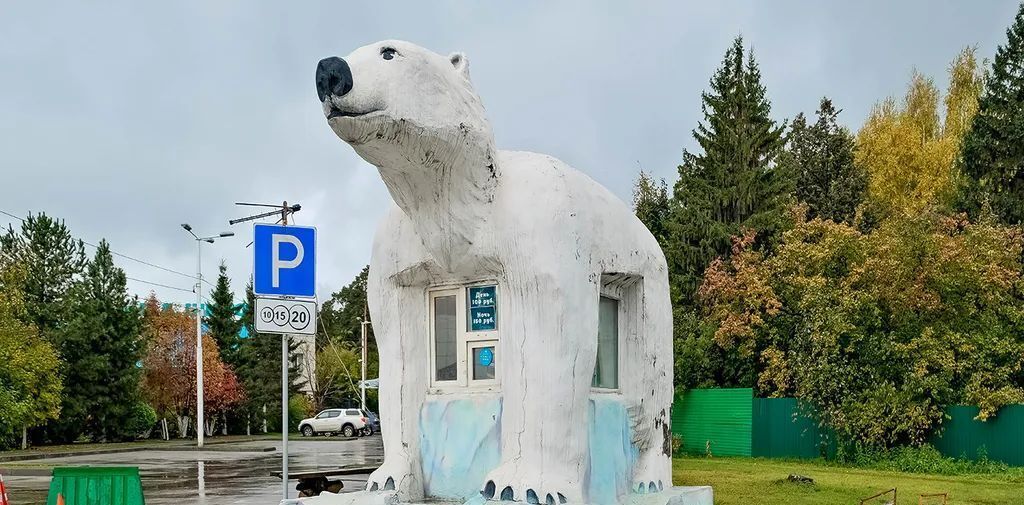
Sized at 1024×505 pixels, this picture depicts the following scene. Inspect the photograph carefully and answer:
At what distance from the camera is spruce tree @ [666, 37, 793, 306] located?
2450 cm

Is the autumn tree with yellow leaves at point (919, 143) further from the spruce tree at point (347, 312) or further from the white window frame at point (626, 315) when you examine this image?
the spruce tree at point (347, 312)

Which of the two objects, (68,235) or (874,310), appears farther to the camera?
(68,235)

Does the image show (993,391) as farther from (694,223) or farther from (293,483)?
(293,483)

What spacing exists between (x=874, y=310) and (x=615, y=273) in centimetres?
1536

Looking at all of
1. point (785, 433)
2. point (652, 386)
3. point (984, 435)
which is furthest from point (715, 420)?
point (652, 386)

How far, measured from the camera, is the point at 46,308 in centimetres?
3309

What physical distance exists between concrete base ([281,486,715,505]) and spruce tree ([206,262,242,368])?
39684mm

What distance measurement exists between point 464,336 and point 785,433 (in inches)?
676

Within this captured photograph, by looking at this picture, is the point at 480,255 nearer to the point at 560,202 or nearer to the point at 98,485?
the point at 560,202

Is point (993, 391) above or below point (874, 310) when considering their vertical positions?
below

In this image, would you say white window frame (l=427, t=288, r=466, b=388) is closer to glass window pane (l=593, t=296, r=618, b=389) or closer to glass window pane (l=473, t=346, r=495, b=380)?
glass window pane (l=473, t=346, r=495, b=380)

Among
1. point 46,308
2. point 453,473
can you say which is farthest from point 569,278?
point 46,308

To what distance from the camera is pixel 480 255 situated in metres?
5.02

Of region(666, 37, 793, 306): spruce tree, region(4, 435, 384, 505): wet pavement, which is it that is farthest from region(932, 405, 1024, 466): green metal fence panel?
region(4, 435, 384, 505): wet pavement
